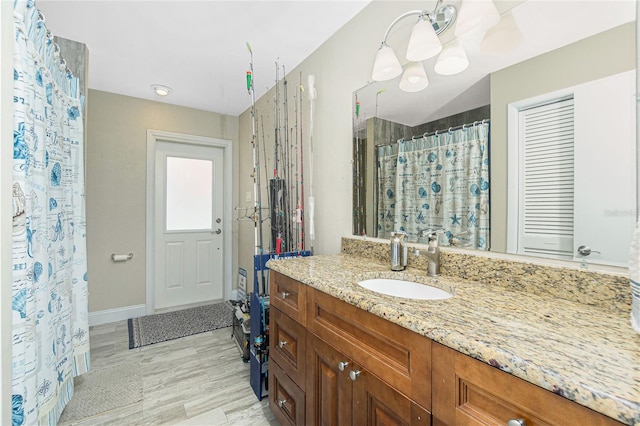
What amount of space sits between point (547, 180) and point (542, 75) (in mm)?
361

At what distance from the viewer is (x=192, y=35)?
196 cm

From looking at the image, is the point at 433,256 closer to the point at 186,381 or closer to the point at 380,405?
the point at 380,405

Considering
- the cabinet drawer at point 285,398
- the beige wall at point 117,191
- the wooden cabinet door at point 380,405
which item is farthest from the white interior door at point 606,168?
the beige wall at point 117,191

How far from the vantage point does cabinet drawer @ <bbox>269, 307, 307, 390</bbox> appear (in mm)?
1195

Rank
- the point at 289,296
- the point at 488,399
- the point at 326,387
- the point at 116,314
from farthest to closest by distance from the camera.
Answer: the point at 116,314
the point at 289,296
the point at 326,387
the point at 488,399

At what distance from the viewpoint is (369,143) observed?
1658 millimetres

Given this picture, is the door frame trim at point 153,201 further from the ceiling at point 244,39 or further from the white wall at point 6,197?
the white wall at point 6,197

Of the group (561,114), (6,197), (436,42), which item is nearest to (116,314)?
(6,197)

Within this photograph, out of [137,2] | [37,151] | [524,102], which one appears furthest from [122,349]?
[524,102]

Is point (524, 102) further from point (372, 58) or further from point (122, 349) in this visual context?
point (122, 349)

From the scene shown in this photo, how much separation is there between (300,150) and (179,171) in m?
1.88

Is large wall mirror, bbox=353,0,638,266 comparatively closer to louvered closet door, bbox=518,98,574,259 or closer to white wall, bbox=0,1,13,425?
louvered closet door, bbox=518,98,574,259

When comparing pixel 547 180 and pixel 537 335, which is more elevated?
pixel 547 180

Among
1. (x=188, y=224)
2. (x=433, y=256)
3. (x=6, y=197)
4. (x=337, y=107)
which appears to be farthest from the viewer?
(x=188, y=224)
